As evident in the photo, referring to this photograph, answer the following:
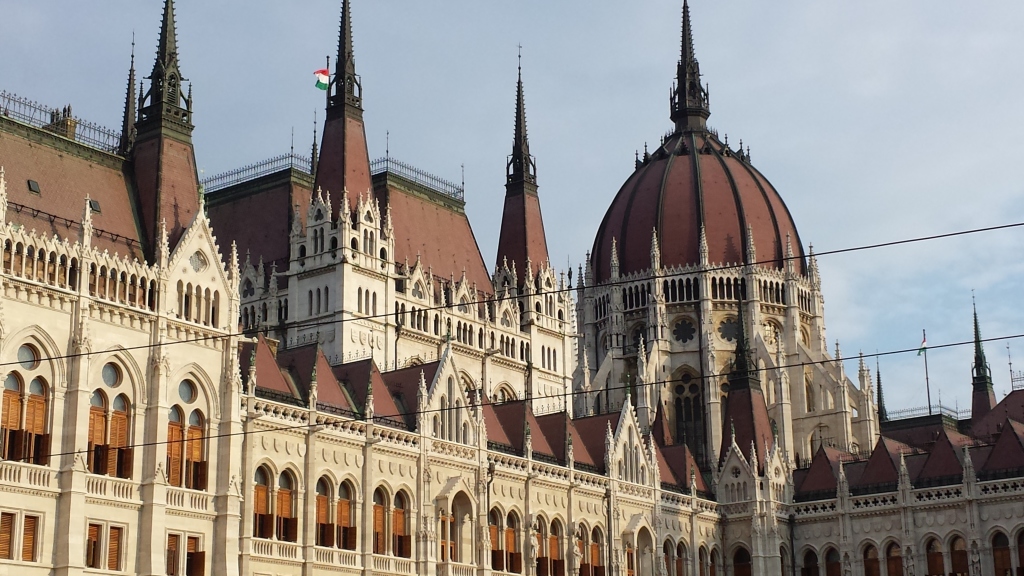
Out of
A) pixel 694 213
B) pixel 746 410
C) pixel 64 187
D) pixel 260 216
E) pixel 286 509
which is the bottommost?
pixel 286 509

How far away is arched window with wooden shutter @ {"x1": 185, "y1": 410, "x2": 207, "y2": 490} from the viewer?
55.2 meters

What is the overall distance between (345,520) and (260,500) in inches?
200

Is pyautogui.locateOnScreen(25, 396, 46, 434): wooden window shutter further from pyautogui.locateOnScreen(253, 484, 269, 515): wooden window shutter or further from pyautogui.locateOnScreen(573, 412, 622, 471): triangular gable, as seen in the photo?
pyautogui.locateOnScreen(573, 412, 622, 471): triangular gable

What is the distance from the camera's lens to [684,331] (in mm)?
109562

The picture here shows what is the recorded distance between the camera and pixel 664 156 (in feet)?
385

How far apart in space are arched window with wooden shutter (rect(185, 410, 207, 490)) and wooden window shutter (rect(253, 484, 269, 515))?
298 cm

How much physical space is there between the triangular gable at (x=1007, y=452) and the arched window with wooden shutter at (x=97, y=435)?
159ft

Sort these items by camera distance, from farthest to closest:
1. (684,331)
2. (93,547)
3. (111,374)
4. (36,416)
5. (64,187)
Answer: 1. (684,331)
2. (64,187)
3. (111,374)
4. (93,547)
5. (36,416)

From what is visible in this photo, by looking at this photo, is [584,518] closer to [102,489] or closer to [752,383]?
[752,383]

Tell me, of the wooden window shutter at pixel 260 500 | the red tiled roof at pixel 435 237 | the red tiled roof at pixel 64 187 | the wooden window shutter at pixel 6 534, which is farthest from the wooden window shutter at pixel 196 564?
the red tiled roof at pixel 435 237

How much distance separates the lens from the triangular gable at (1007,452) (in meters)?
80.9

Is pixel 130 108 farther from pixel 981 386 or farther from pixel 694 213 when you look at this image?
pixel 981 386

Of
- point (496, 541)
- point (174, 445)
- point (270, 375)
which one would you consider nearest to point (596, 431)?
point (496, 541)

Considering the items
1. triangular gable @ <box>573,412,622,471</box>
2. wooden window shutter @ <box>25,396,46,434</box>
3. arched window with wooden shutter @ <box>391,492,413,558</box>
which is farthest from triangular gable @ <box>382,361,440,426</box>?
wooden window shutter @ <box>25,396,46,434</box>
